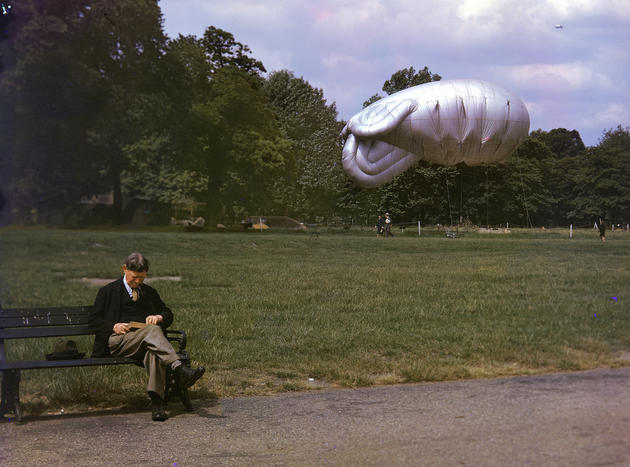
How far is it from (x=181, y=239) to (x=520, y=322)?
2321 centimetres

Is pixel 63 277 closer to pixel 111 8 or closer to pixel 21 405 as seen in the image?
pixel 21 405

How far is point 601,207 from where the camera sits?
64.9 meters

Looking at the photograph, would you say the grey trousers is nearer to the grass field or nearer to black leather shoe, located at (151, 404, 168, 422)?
black leather shoe, located at (151, 404, 168, 422)

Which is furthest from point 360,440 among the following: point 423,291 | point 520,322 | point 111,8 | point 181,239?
point 111,8

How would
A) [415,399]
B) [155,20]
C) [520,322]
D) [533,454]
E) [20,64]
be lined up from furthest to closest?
[155,20] < [20,64] < [520,322] < [415,399] < [533,454]

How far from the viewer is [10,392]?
597cm

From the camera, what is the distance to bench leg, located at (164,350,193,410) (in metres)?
6.21

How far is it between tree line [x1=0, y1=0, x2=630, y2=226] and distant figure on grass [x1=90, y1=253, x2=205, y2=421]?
1794 cm

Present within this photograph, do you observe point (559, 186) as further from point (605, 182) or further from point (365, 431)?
point (365, 431)

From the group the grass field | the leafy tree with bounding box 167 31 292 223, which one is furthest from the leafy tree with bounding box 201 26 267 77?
the grass field

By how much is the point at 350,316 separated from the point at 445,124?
18394 millimetres

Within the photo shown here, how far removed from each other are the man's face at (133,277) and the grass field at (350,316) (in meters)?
1.13

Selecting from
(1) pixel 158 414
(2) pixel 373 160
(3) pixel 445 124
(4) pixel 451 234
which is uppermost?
(3) pixel 445 124

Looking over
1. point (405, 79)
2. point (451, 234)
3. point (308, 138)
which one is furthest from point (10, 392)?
point (405, 79)
